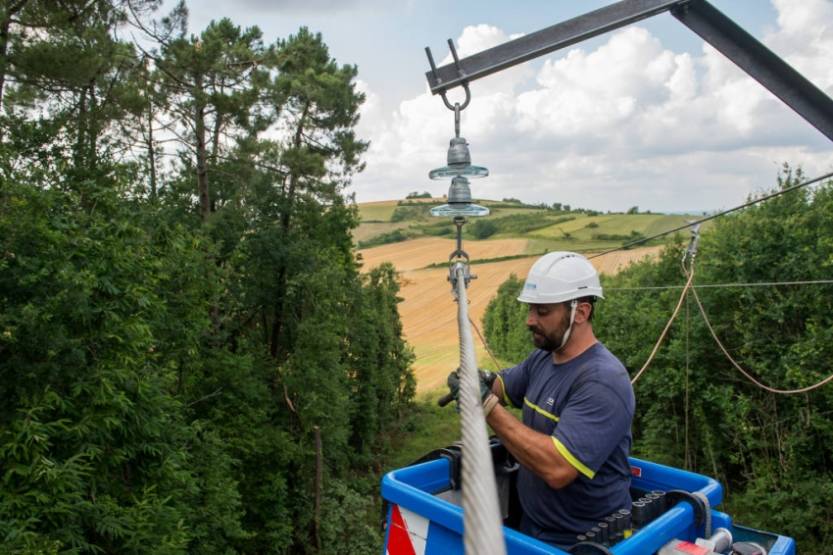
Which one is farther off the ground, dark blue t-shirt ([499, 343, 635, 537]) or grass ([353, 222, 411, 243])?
grass ([353, 222, 411, 243])

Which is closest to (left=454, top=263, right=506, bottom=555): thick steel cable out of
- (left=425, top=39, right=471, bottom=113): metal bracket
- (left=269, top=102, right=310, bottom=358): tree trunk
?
(left=425, top=39, right=471, bottom=113): metal bracket

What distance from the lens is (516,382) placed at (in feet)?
10.8

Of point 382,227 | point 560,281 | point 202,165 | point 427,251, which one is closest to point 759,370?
point 560,281

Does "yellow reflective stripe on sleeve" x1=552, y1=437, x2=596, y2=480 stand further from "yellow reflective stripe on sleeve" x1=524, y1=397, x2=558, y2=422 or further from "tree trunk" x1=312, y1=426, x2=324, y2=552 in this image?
"tree trunk" x1=312, y1=426, x2=324, y2=552

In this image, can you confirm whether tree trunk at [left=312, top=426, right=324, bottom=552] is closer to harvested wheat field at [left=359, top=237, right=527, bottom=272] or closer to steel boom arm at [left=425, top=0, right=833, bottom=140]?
harvested wheat field at [left=359, top=237, right=527, bottom=272]

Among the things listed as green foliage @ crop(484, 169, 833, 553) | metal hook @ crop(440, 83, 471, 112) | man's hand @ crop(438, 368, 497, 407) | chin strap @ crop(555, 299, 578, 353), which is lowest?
green foliage @ crop(484, 169, 833, 553)

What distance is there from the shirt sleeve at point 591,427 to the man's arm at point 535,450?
0.11ft

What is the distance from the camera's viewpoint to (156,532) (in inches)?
362

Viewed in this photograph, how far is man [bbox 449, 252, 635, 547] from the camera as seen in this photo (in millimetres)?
2434

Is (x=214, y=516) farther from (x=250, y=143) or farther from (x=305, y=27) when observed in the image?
(x=305, y=27)

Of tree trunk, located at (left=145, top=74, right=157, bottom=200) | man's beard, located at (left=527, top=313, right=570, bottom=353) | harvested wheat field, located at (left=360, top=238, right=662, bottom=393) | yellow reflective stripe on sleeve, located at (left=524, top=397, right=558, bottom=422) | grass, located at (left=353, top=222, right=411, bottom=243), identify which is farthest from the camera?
harvested wheat field, located at (left=360, top=238, right=662, bottom=393)

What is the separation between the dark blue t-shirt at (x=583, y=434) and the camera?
2.43m

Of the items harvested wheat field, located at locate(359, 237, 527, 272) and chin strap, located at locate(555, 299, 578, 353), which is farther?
harvested wheat field, located at locate(359, 237, 527, 272)

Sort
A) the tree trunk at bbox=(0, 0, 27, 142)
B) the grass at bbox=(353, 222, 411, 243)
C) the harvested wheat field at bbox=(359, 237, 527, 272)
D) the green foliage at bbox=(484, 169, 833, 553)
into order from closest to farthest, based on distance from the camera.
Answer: the tree trunk at bbox=(0, 0, 27, 142), the green foliage at bbox=(484, 169, 833, 553), the harvested wheat field at bbox=(359, 237, 527, 272), the grass at bbox=(353, 222, 411, 243)
